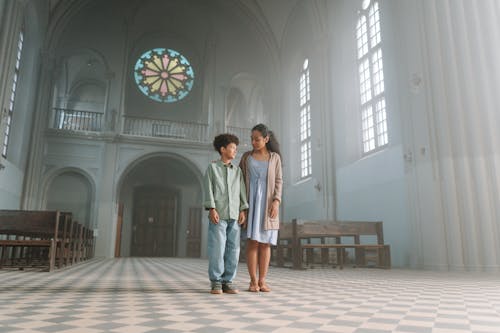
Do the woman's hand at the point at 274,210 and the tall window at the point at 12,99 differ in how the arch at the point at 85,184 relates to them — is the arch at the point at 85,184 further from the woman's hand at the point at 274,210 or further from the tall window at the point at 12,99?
the woman's hand at the point at 274,210

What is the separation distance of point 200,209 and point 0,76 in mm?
10446

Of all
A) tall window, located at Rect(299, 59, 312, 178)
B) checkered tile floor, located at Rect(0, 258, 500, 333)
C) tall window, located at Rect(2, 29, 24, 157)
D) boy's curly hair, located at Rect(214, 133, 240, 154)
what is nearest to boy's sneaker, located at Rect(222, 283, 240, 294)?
checkered tile floor, located at Rect(0, 258, 500, 333)

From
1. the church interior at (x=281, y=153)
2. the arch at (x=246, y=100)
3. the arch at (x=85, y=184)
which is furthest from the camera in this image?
the arch at (x=246, y=100)

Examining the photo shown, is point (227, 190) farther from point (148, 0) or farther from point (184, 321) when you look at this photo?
point (148, 0)

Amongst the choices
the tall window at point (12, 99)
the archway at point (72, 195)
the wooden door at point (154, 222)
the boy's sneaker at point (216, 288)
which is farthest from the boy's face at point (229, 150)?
the wooden door at point (154, 222)

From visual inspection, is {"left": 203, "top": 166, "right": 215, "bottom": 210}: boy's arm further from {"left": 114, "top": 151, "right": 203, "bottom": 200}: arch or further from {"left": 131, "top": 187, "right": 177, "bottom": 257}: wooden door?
{"left": 131, "top": 187, "right": 177, "bottom": 257}: wooden door

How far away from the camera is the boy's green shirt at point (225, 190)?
399 centimetres

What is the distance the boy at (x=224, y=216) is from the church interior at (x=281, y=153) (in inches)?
11.2

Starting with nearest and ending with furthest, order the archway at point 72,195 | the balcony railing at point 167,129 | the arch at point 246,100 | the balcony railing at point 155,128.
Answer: the archway at point 72,195 → the balcony railing at point 155,128 → the balcony railing at point 167,129 → the arch at point 246,100

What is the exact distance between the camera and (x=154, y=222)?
19297 millimetres

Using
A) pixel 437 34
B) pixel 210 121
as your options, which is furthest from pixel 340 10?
pixel 210 121

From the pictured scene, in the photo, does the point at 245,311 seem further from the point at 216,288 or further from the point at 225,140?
the point at 225,140

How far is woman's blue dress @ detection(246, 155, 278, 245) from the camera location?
13.2 feet

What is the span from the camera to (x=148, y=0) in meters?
18.1
